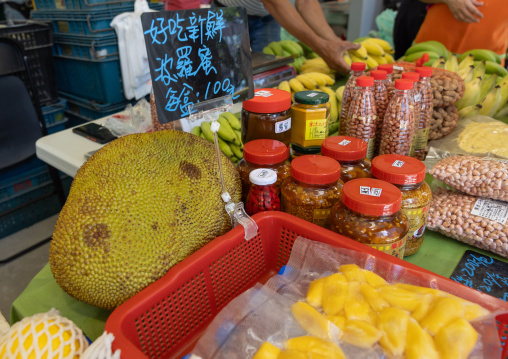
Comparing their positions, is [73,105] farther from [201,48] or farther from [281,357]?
[281,357]

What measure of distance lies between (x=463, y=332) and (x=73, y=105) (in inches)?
127

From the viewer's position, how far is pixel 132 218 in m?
0.68

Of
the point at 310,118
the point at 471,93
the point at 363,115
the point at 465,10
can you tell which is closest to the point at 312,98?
the point at 310,118

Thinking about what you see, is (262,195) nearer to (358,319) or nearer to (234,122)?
(358,319)

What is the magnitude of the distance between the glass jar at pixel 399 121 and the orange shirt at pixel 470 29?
5.44ft

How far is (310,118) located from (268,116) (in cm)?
13

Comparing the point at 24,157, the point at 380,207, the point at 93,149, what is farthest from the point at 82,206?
the point at 24,157

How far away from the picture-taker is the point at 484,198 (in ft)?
3.14

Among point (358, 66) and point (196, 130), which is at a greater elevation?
point (358, 66)

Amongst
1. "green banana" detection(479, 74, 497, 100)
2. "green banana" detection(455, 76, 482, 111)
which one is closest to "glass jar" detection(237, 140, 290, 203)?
"green banana" detection(455, 76, 482, 111)

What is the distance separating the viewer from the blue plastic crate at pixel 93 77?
2.64 metres

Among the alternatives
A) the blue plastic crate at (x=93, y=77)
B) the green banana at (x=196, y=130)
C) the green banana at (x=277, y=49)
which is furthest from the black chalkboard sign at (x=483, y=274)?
the blue plastic crate at (x=93, y=77)

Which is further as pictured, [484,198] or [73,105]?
[73,105]

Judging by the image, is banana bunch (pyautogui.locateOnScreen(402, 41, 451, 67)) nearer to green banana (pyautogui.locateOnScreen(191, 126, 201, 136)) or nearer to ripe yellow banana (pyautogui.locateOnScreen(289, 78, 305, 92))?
ripe yellow banana (pyautogui.locateOnScreen(289, 78, 305, 92))
